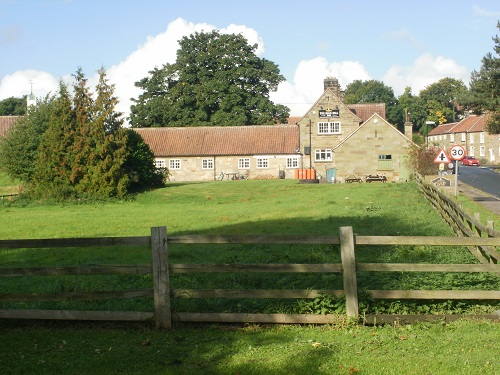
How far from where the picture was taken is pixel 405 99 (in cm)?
14738

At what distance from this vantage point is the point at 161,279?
26.0ft

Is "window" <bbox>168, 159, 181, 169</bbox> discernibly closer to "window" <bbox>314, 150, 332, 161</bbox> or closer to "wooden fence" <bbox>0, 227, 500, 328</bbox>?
"window" <bbox>314, 150, 332, 161</bbox>

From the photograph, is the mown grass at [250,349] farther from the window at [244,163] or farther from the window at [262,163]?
the window at [244,163]

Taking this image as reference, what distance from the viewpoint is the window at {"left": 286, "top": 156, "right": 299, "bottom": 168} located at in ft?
231

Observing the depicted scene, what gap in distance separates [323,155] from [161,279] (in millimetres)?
63997

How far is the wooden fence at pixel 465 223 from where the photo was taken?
1076 cm

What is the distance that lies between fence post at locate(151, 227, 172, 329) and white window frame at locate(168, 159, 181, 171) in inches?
2547

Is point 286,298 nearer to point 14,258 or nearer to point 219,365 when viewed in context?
point 219,365

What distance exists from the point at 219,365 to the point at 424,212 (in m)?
19.8

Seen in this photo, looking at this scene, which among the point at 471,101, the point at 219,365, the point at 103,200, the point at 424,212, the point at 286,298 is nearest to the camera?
the point at 219,365

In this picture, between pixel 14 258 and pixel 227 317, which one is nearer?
pixel 227 317

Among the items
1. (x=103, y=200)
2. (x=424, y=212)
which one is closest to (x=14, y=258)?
(x=424, y=212)

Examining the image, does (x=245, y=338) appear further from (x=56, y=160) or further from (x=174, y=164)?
(x=174, y=164)

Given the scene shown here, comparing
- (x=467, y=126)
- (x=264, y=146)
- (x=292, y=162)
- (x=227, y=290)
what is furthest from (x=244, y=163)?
(x=227, y=290)
